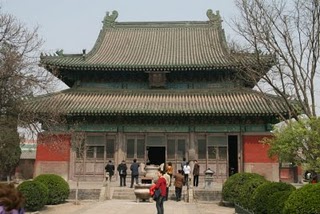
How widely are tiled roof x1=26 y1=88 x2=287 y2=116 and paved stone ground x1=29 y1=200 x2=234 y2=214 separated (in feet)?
18.4

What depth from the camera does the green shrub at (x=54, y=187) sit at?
1712cm

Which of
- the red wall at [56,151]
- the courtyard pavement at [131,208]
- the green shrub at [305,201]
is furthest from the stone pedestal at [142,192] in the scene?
the green shrub at [305,201]

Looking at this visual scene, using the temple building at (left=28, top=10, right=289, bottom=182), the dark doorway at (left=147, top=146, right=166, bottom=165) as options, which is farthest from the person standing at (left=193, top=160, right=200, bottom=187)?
the dark doorway at (left=147, top=146, right=166, bottom=165)

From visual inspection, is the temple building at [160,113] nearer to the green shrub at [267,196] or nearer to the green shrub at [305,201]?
the green shrub at [267,196]

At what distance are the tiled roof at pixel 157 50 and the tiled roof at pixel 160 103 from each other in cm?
172

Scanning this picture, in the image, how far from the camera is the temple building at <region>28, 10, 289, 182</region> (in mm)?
22797

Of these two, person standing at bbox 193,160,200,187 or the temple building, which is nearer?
person standing at bbox 193,160,200,187

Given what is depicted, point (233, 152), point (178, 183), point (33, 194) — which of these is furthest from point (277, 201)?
point (233, 152)

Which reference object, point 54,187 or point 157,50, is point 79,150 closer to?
point 54,187

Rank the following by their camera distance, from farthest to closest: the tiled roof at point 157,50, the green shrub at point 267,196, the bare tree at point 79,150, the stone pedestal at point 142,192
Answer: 1. the tiled roof at point 157,50
2. the bare tree at point 79,150
3. the stone pedestal at point 142,192
4. the green shrub at point 267,196

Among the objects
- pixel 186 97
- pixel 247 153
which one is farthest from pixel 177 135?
pixel 247 153

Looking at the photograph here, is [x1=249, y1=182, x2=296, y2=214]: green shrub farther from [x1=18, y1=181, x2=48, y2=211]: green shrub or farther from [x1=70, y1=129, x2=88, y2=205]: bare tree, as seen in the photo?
[x1=70, y1=129, x2=88, y2=205]: bare tree

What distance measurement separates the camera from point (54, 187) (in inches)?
684

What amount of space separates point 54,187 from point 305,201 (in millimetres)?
11598
